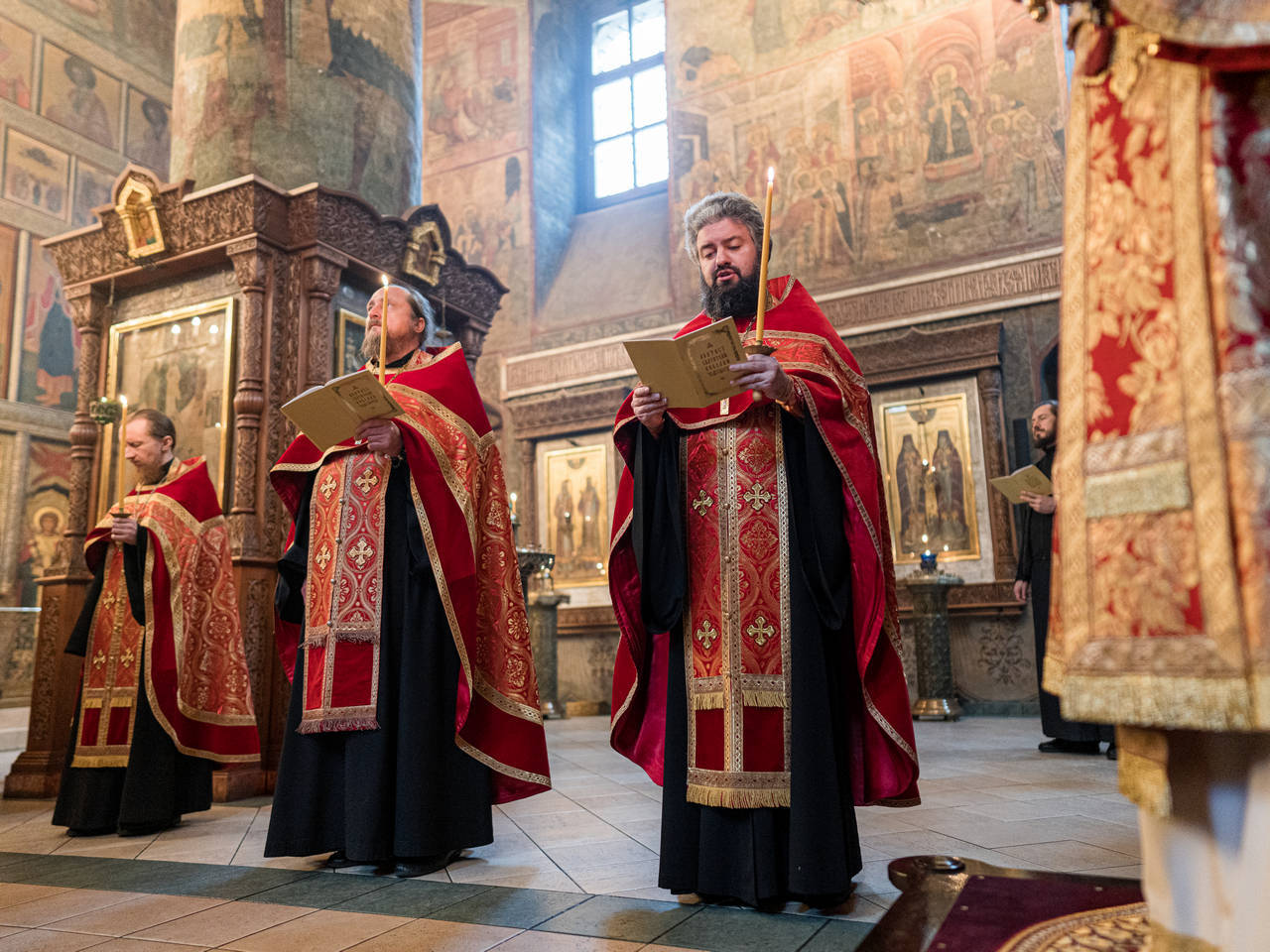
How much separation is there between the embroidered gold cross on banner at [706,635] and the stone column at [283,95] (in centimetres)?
455

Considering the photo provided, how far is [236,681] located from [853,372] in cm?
327

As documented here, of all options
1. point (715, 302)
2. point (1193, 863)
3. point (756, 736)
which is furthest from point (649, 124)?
point (1193, 863)

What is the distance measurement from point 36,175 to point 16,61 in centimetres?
136

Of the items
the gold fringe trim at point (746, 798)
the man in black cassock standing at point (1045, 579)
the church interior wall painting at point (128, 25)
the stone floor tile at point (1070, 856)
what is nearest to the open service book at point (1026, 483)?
the man in black cassock standing at point (1045, 579)

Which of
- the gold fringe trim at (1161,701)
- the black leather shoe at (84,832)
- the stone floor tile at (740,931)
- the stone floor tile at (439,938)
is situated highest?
the gold fringe trim at (1161,701)

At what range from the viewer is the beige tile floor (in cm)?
240

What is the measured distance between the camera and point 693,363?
2.43 meters

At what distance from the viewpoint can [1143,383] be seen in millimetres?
1355

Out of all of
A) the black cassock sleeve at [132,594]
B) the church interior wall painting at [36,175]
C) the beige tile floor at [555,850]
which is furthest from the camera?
the church interior wall painting at [36,175]

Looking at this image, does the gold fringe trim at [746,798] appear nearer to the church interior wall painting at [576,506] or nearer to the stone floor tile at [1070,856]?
the stone floor tile at [1070,856]

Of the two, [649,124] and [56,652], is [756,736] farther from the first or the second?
[649,124]

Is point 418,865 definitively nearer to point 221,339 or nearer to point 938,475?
point 221,339

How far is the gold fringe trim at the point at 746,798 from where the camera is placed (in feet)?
8.18

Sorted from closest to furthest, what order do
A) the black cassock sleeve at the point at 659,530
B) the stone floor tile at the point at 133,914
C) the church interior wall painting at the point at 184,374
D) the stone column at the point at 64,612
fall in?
1. the stone floor tile at the point at 133,914
2. the black cassock sleeve at the point at 659,530
3. the stone column at the point at 64,612
4. the church interior wall painting at the point at 184,374
